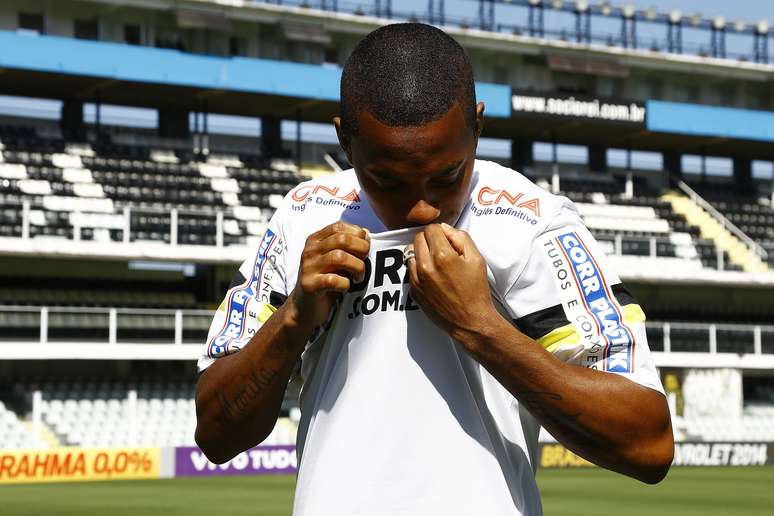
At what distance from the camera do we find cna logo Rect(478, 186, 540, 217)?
7.48 ft

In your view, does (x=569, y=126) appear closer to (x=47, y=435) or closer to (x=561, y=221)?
(x=47, y=435)

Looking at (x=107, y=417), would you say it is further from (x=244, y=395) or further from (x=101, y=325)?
(x=244, y=395)

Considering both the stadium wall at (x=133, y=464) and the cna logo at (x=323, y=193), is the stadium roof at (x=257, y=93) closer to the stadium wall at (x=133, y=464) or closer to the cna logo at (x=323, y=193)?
the stadium wall at (x=133, y=464)

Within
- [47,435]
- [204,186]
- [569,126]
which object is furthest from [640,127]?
[47,435]

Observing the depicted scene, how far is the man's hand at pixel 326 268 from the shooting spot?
2150 millimetres

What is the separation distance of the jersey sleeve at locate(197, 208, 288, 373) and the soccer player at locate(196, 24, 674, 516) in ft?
0.24

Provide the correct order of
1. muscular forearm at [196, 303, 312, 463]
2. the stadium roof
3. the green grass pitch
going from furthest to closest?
the stadium roof < the green grass pitch < muscular forearm at [196, 303, 312, 463]

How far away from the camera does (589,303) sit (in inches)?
86.7

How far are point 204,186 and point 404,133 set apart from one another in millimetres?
37134

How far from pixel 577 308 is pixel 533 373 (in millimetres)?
168

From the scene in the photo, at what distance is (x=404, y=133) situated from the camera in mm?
2104

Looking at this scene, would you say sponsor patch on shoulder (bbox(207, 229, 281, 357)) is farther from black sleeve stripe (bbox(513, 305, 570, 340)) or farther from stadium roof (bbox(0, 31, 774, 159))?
stadium roof (bbox(0, 31, 774, 159))

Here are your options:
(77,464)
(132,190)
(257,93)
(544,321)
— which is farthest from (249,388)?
(257,93)

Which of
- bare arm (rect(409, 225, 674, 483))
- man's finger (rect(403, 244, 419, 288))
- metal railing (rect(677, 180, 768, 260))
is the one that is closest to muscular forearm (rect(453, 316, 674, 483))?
bare arm (rect(409, 225, 674, 483))
